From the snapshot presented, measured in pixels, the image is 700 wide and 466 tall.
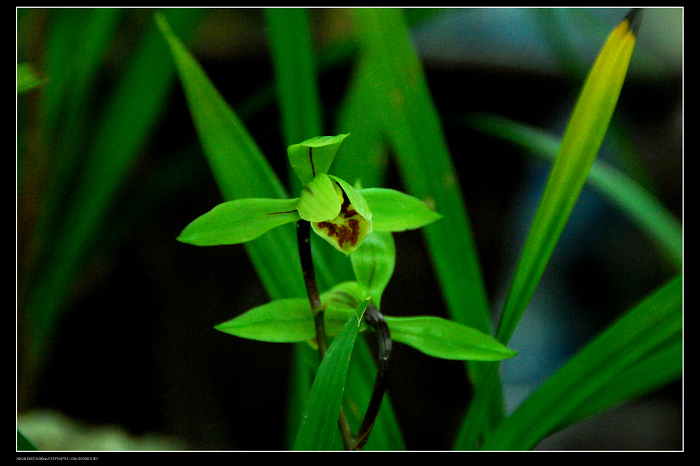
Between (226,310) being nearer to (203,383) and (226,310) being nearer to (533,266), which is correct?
(203,383)

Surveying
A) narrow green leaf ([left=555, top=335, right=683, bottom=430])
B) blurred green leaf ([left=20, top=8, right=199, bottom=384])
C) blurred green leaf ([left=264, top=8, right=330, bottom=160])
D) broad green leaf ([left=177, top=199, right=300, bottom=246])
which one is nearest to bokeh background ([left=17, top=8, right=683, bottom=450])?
blurred green leaf ([left=20, top=8, right=199, bottom=384])

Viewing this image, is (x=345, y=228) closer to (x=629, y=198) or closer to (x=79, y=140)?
(x=629, y=198)

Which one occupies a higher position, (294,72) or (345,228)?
(294,72)

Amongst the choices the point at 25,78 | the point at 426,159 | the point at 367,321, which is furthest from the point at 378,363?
the point at 25,78

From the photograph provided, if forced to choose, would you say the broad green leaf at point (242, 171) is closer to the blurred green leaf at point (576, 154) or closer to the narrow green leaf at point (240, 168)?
the narrow green leaf at point (240, 168)

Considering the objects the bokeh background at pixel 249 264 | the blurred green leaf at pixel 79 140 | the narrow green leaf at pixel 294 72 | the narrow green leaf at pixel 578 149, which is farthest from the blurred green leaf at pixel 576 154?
the blurred green leaf at pixel 79 140

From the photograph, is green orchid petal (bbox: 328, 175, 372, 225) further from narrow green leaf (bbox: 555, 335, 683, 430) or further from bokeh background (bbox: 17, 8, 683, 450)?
bokeh background (bbox: 17, 8, 683, 450)
